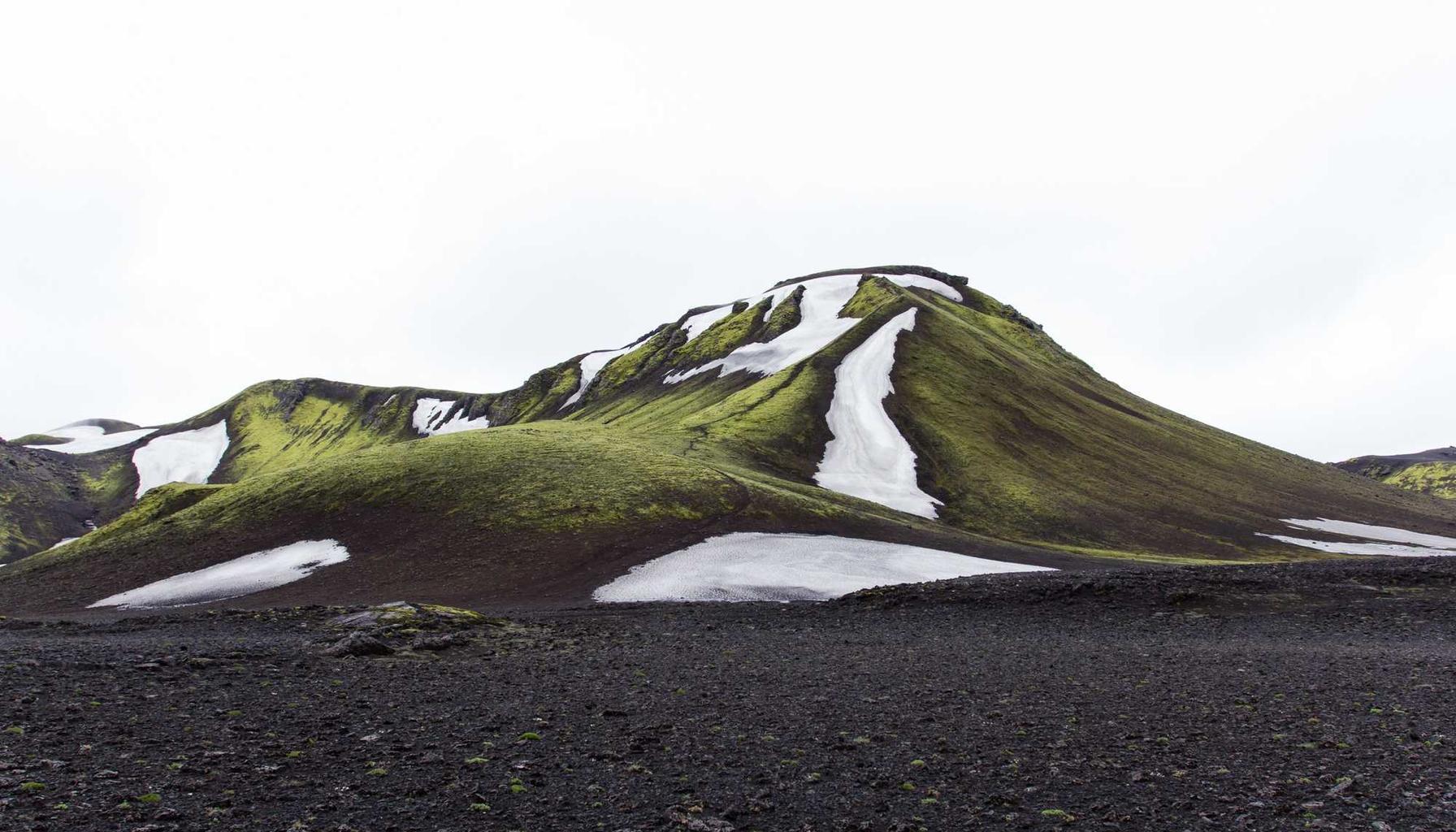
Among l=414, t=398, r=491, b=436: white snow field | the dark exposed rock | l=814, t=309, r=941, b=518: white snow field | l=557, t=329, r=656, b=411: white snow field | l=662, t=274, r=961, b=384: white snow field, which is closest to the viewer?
the dark exposed rock

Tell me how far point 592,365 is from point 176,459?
109120mm

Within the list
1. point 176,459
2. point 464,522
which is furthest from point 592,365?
point 464,522

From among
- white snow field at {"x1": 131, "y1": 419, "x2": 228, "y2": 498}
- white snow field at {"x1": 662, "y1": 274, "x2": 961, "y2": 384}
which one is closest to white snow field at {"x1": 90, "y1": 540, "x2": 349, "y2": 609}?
white snow field at {"x1": 662, "y1": 274, "x2": 961, "y2": 384}

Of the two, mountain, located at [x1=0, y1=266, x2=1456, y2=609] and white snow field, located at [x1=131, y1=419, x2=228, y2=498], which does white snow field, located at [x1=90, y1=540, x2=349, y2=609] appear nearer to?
mountain, located at [x1=0, y1=266, x2=1456, y2=609]

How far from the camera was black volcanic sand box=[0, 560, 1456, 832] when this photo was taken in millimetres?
10125

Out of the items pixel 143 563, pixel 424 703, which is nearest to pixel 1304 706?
pixel 424 703

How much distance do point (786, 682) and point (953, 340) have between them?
98160mm

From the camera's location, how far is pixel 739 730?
47.0 ft

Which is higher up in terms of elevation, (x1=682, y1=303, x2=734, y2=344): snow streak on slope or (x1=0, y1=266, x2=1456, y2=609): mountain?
(x1=682, y1=303, x2=734, y2=344): snow streak on slope

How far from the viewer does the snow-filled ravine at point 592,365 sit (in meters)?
143

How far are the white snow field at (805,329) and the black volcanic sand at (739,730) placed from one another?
80.9 meters

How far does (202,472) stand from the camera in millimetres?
179500

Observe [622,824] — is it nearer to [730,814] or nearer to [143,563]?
[730,814]

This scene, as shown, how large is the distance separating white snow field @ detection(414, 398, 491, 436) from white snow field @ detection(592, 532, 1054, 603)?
127 meters
